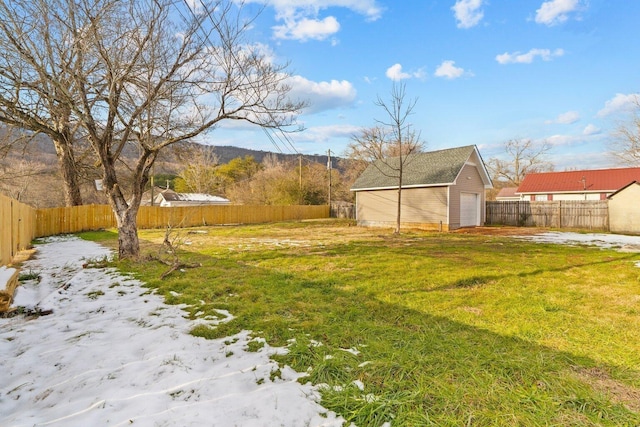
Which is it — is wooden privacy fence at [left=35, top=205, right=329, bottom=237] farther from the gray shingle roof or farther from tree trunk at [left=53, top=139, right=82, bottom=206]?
the gray shingle roof

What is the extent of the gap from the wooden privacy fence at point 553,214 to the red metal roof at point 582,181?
1205 cm

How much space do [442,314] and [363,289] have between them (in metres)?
1.40

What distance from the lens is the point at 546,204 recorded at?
16734mm

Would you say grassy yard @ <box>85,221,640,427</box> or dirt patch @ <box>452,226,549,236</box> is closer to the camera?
grassy yard @ <box>85,221,640,427</box>

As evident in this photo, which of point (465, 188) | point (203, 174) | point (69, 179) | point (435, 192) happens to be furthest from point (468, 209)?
point (203, 174)

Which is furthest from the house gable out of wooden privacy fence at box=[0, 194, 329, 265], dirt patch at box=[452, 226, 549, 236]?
wooden privacy fence at box=[0, 194, 329, 265]

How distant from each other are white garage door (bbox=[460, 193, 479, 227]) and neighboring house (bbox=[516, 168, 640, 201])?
14.3 meters

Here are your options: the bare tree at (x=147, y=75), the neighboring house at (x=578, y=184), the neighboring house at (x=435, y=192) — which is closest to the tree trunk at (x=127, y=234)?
the bare tree at (x=147, y=75)

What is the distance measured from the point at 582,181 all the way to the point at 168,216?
31952mm

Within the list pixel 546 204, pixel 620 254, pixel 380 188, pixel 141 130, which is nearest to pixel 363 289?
pixel 141 130

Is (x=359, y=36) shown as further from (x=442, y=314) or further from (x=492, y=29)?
(x=442, y=314)

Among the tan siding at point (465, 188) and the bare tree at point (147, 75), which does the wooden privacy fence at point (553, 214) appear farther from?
the bare tree at point (147, 75)


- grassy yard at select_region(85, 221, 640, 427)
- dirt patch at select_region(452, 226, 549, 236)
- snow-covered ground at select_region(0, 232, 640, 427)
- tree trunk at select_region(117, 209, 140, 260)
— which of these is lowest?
snow-covered ground at select_region(0, 232, 640, 427)

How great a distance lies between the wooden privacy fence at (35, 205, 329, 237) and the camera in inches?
607
